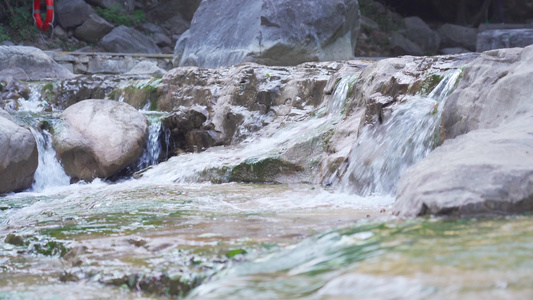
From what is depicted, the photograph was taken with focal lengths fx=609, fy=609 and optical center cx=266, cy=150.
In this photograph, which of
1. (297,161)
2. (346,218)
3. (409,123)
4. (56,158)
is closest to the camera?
(346,218)

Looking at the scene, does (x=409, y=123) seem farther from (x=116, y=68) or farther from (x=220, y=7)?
(x=116, y=68)

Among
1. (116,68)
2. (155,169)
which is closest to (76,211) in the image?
(155,169)

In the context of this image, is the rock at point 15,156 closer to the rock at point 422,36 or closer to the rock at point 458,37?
the rock at point 422,36

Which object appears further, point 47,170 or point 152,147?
point 152,147

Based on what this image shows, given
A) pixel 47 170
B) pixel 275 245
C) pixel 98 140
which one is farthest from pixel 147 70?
pixel 275 245

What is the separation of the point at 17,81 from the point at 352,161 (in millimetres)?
8777

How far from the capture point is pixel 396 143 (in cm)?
540

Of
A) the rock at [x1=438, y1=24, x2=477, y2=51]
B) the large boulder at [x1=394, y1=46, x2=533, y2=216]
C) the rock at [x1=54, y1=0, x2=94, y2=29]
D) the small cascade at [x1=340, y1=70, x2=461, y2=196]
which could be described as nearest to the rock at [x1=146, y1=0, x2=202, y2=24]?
the rock at [x1=54, y1=0, x2=94, y2=29]

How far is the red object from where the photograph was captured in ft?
70.3

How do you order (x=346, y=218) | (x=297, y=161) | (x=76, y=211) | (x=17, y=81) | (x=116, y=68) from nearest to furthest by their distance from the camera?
(x=346, y=218)
(x=76, y=211)
(x=297, y=161)
(x=17, y=81)
(x=116, y=68)

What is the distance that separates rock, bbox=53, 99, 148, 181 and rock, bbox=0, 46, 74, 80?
568 cm

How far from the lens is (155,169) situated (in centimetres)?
780

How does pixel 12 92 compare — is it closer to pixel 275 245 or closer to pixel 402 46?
pixel 275 245

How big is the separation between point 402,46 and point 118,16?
11159 mm
